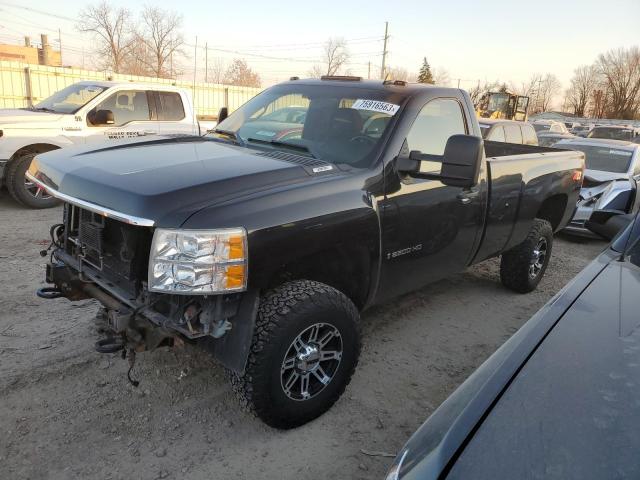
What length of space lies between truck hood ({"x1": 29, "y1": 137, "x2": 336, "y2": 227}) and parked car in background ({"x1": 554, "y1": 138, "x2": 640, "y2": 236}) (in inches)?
243

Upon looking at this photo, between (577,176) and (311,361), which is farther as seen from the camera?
(577,176)

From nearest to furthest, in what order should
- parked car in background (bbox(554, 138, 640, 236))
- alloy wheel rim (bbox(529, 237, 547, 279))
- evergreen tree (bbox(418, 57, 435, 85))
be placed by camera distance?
1. alloy wheel rim (bbox(529, 237, 547, 279))
2. parked car in background (bbox(554, 138, 640, 236))
3. evergreen tree (bbox(418, 57, 435, 85))

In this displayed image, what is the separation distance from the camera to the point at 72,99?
834cm

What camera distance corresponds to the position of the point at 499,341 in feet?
13.7

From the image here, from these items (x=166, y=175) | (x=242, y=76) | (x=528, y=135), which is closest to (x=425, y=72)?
(x=242, y=76)

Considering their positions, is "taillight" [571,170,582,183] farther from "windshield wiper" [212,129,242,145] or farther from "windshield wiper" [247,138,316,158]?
"windshield wiper" [212,129,242,145]

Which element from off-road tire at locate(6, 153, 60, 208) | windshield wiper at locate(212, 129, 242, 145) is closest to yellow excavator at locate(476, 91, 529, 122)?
off-road tire at locate(6, 153, 60, 208)

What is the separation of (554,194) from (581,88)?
89794 mm

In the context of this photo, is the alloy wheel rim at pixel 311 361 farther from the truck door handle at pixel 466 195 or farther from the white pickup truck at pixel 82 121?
the white pickup truck at pixel 82 121

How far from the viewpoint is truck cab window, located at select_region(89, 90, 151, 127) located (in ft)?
27.0

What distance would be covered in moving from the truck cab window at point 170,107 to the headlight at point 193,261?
23.4 ft

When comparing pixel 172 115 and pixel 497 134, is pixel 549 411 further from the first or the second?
pixel 497 134

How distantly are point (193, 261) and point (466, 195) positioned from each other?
7.72 feet

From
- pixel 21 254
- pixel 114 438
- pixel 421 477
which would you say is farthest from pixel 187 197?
pixel 21 254
